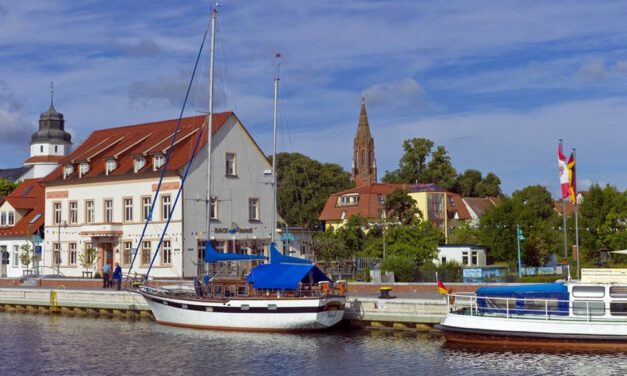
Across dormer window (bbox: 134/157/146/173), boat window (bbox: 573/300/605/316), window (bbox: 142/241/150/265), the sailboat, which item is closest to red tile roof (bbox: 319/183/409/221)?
dormer window (bbox: 134/157/146/173)

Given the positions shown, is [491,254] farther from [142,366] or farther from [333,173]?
[333,173]

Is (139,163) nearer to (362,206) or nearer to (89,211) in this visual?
(89,211)

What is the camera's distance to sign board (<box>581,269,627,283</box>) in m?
37.6

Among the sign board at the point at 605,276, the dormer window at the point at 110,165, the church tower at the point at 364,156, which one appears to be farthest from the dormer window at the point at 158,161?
the church tower at the point at 364,156

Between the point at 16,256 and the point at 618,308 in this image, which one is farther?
the point at 16,256

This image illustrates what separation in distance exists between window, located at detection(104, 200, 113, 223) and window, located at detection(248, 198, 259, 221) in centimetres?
1110

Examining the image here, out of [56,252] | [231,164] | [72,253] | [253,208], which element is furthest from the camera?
[56,252]

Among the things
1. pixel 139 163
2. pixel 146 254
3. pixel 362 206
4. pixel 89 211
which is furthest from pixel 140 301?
pixel 362 206

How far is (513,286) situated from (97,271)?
41.5m

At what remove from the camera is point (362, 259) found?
215 ft

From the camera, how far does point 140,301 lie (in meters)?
52.4

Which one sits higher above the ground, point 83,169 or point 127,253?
point 83,169

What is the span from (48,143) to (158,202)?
51.9 m

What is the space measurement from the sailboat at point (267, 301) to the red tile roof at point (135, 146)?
71.9 ft
